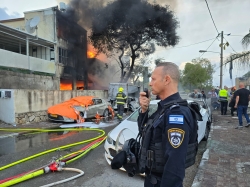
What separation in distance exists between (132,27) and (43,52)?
32.0ft

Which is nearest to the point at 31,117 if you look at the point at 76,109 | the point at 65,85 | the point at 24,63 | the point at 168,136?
the point at 76,109

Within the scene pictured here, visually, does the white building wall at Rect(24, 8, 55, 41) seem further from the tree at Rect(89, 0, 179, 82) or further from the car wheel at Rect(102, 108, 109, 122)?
the car wheel at Rect(102, 108, 109, 122)

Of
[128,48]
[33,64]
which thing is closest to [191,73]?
[128,48]

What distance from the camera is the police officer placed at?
4.32ft

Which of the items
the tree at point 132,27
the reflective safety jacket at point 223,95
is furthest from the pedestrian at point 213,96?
the tree at point 132,27

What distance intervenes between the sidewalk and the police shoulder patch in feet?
6.88

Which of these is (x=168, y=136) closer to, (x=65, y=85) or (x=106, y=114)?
(x=106, y=114)

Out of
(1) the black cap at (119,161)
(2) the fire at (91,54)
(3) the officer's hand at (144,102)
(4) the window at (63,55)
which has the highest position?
(2) the fire at (91,54)

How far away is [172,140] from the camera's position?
134cm

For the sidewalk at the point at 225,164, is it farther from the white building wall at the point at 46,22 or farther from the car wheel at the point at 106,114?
the white building wall at the point at 46,22

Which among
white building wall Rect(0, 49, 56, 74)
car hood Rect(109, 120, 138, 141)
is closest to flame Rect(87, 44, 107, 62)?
white building wall Rect(0, 49, 56, 74)

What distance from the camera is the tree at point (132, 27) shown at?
22.0 metres

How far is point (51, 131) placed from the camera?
25.6 ft

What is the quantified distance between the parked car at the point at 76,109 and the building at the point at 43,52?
4582 millimetres
